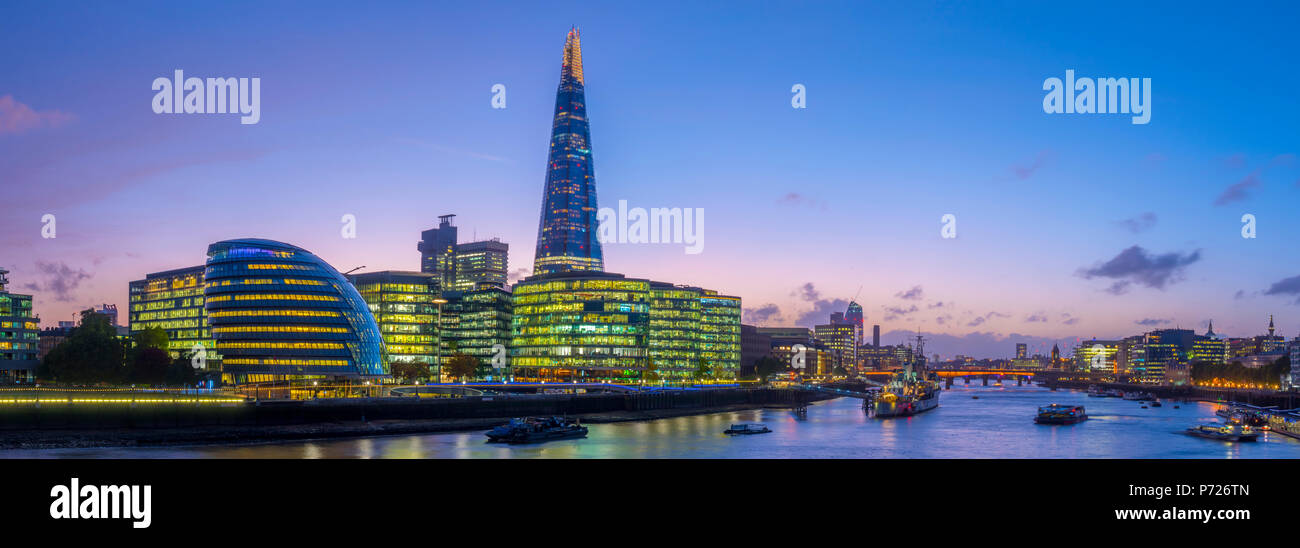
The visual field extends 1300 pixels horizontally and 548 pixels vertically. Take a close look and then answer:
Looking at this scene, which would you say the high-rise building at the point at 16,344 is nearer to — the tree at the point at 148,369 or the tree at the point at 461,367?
the tree at the point at 148,369

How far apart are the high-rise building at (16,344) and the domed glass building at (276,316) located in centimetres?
2276

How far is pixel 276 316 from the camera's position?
12950 centimetres

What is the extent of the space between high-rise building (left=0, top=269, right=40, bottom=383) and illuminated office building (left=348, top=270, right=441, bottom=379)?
64.3 metres

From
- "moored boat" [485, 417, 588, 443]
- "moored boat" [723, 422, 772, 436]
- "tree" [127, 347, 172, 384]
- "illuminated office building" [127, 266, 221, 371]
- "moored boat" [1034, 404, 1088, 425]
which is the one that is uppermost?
"illuminated office building" [127, 266, 221, 371]

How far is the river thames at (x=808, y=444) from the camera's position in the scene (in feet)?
222

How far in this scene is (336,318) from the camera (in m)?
133

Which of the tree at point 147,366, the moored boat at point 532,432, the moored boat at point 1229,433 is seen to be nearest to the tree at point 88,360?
the tree at point 147,366

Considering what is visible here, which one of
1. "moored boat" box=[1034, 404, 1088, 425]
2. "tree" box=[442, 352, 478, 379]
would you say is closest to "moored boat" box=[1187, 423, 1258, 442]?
"moored boat" box=[1034, 404, 1088, 425]

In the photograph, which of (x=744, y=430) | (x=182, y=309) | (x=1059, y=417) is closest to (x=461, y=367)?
(x=182, y=309)

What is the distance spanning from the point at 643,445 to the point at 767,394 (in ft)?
323

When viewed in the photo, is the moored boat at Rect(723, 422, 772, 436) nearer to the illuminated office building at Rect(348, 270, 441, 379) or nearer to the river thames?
the river thames

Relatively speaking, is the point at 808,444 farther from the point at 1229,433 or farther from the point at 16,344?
the point at 16,344

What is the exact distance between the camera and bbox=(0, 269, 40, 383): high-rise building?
125 m

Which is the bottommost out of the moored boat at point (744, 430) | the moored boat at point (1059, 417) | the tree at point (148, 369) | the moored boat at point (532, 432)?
the moored boat at point (1059, 417)
